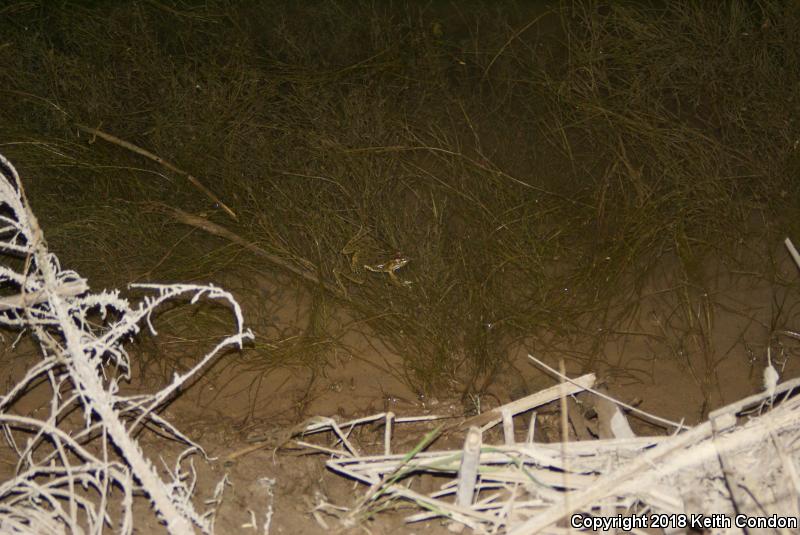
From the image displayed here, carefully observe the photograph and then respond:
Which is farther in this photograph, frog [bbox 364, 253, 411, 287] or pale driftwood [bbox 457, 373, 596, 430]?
frog [bbox 364, 253, 411, 287]

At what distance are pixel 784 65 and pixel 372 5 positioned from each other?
2175mm

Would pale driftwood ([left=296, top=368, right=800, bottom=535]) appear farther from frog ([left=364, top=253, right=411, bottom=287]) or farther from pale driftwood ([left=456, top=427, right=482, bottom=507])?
frog ([left=364, top=253, right=411, bottom=287])

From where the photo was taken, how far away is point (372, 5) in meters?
3.66

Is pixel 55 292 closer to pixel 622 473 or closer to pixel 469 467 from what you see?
pixel 469 467

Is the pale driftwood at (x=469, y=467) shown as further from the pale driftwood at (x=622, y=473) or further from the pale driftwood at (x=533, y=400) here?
the pale driftwood at (x=533, y=400)

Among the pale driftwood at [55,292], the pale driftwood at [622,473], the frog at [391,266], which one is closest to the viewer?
the pale driftwood at [55,292]

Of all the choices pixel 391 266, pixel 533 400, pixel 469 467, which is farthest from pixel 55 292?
pixel 533 400

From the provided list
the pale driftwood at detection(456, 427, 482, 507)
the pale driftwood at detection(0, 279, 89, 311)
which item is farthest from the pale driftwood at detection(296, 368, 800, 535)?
the pale driftwood at detection(0, 279, 89, 311)

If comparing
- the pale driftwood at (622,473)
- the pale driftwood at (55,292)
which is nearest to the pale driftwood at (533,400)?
the pale driftwood at (622,473)

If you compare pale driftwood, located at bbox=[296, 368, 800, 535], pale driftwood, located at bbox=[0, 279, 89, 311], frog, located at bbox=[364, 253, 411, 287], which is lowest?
pale driftwood, located at bbox=[296, 368, 800, 535]

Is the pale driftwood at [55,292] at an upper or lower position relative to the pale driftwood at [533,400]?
upper

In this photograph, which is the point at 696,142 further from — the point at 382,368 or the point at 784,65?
the point at 382,368

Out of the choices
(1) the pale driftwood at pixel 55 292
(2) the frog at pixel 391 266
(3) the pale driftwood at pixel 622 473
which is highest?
(1) the pale driftwood at pixel 55 292

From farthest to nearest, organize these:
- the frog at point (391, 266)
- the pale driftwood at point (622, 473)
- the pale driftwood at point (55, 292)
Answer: the frog at point (391, 266)
the pale driftwood at point (622, 473)
the pale driftwood at point (55, 292)
